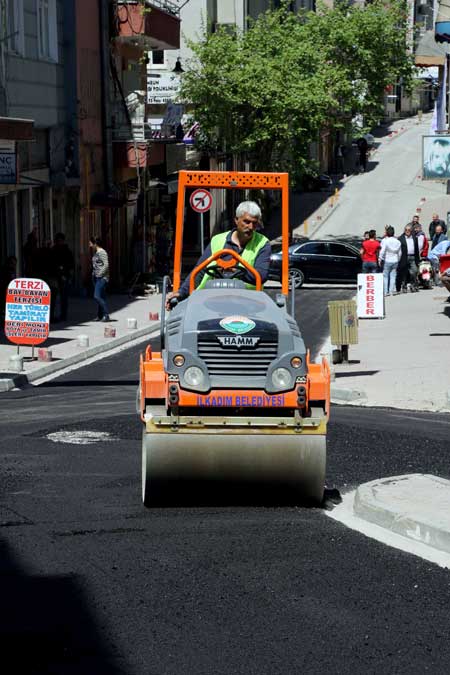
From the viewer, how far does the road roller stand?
9.31m

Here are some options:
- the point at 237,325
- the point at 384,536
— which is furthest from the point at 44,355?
the point at 384,536

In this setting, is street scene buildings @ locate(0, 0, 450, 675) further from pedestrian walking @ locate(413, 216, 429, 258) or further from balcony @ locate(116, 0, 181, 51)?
balcony @ locate(116, 0, 181, 51)

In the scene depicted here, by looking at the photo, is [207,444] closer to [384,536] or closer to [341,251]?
[384,536]

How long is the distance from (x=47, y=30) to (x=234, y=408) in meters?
26.6

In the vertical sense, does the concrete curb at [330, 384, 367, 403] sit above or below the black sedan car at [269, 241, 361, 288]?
above

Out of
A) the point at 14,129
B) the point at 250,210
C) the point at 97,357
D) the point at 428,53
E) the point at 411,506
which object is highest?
the point at 428,53

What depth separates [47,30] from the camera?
34.2m

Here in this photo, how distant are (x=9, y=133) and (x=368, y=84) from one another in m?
30.4

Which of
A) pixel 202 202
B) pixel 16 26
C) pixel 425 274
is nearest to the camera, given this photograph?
pixel 202 202

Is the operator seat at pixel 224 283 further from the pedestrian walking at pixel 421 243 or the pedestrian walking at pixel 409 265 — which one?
the pedestrian walking at pixel 421 243

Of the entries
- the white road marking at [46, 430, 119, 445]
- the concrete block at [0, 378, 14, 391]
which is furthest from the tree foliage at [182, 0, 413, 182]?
the white road marking at [46, 430, 119, 445]

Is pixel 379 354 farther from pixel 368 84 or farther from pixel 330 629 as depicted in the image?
pixel 368 84

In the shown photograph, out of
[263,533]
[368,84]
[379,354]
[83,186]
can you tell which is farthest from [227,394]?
[368,84]

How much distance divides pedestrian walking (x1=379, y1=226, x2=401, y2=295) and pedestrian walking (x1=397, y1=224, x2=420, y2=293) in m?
0.53
